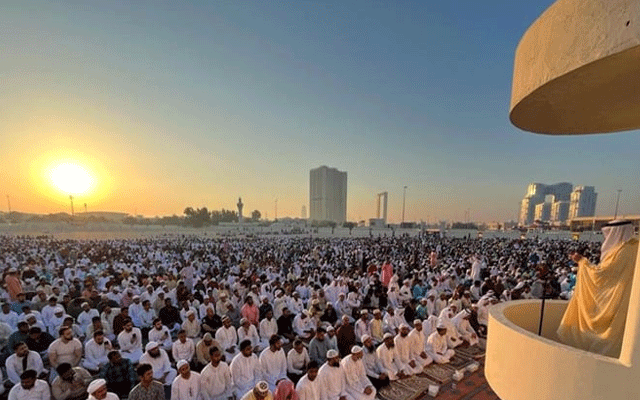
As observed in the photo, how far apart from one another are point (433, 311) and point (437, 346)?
102 inches

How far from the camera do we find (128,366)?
4926mm

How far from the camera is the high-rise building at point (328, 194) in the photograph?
10275cm

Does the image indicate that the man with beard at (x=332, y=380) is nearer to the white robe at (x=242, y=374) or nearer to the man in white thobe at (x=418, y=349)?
the white robe at (x=242, y=374)

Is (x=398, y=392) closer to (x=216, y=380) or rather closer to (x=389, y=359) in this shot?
(x=389, y=359)

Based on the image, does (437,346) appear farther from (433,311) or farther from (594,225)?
(594,225)

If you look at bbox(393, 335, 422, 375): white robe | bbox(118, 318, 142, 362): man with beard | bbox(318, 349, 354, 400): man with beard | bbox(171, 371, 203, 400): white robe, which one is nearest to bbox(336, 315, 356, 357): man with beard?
bbox(393, 335, 422, 375): white robe

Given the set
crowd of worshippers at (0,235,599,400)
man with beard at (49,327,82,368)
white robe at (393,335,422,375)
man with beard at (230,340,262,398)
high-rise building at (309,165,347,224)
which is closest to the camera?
crowd of worshippers at (0,235,599,400)

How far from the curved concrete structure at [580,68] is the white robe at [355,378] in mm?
4071

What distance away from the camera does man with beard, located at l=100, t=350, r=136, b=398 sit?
15.6 feet

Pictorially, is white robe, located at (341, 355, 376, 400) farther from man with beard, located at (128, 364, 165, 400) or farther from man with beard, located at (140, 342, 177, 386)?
man with beard, located at (140, 342, 177, 386)

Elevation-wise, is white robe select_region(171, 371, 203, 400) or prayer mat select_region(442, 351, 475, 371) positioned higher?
white robe select_region(171, 371, 203, 400)

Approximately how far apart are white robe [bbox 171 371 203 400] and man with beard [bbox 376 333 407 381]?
2.91 m

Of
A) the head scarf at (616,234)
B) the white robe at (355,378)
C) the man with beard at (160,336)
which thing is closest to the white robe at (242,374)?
the white robe at (355,378)

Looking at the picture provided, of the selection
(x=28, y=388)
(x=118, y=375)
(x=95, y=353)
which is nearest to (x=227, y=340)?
(x=118, y=375)
